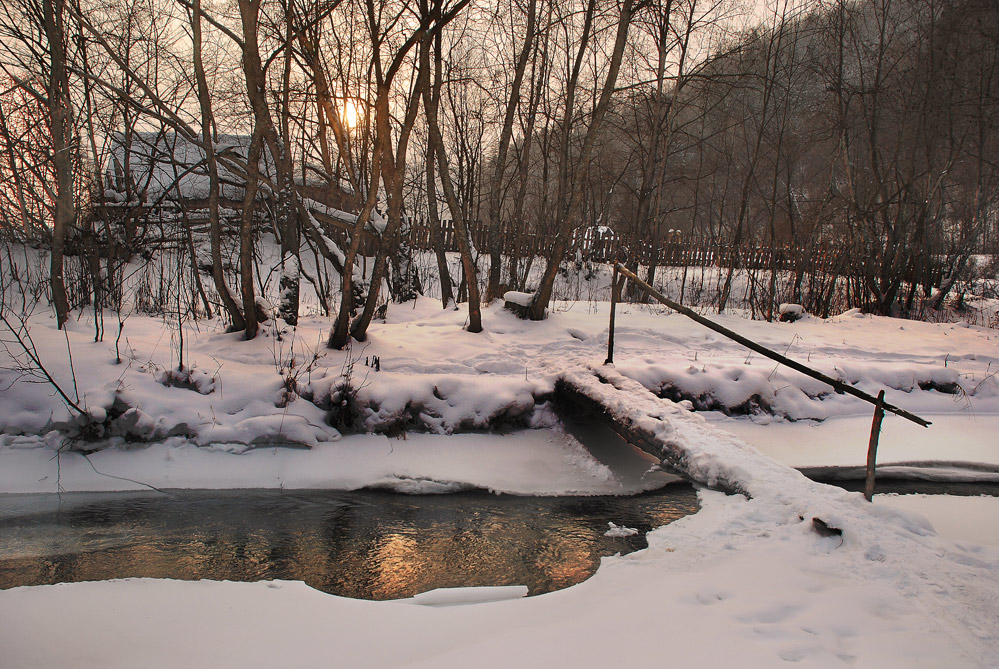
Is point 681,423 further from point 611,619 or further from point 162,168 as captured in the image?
point 162,168

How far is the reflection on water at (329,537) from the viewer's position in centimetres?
295

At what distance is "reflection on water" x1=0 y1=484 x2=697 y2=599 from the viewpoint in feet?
9.69

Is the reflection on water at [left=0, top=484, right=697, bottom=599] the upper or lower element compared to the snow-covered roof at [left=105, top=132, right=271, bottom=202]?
lower

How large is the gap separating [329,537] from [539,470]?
6.19 ft

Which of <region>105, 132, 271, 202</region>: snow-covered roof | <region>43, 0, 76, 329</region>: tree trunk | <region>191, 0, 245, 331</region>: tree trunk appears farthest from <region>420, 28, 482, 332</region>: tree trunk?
<region>43, 0, 76, 329</region>: tree trunk

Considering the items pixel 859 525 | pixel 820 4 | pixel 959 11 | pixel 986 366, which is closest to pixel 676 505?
pixel 859 525

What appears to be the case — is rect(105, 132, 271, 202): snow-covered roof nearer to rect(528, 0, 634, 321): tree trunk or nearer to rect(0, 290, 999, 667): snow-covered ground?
rect(0, 290, 999, 667): snow-covered ground

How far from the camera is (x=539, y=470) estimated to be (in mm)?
4719

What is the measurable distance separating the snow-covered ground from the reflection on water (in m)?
0.27

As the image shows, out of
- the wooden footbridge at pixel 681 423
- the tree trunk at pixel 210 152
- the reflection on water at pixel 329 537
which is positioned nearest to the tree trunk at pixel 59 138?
the tree trunk at pixel 210 152

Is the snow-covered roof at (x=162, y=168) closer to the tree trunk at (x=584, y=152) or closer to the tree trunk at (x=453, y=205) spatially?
the tree trunk at (x=453, y=205)

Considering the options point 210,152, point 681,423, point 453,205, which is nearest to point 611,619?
point 681,423

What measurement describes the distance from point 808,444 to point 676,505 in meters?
2.03

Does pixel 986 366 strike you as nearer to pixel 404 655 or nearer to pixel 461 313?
pixel 461 313
